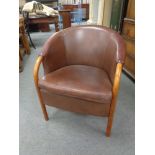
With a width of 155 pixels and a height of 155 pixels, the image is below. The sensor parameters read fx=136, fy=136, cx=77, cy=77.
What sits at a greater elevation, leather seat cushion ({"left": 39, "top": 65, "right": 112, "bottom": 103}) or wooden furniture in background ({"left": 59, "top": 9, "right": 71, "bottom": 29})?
wooden furniture in background ({"left": 59, "top": 9, "right": 71, "bottom": 29})

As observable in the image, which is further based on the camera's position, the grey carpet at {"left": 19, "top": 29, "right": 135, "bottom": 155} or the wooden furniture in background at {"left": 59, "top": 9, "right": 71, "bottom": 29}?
the wooden furniture in background at {"left": 59, "top": 9, "right": 71, "bottom": 29}

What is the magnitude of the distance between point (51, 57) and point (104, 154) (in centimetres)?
92

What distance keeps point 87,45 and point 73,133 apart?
32.9 inches

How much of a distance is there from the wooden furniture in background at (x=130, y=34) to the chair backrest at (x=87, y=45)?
0.74 m

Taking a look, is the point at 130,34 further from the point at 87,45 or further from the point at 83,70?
the point at 83,70

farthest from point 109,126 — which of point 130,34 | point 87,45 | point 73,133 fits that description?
point 130,34

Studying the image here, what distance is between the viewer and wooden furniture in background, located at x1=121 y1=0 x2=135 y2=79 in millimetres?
1778

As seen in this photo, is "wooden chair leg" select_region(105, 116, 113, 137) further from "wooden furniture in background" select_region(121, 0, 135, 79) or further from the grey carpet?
"wooden furniture in background" select_region(121, 0, 135, 79)

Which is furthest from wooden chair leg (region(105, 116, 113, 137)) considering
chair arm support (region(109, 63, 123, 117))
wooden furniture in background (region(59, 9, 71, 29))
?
wooden furniture in background (region(59, 9, 71, 29))

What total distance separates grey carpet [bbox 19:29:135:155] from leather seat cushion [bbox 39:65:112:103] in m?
0.42

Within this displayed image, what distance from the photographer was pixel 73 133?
1.24m

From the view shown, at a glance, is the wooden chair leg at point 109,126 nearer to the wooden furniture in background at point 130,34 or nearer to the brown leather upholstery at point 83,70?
the brown leather upholstery at point 83,70

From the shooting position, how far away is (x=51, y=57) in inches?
48.8

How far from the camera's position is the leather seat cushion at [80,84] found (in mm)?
966
